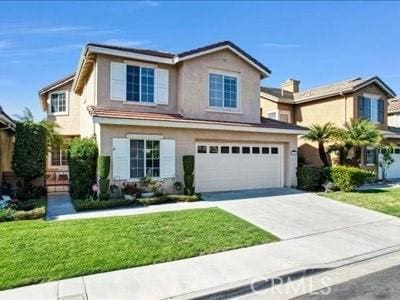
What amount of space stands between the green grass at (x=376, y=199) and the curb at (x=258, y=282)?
20.8ft

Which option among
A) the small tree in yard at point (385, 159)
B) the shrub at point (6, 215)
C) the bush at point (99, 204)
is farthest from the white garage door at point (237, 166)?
the small tree in yard at point (385, 159)

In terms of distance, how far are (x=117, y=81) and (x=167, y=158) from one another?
4203mm

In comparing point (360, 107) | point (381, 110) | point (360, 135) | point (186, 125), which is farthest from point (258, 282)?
point (381, 110)

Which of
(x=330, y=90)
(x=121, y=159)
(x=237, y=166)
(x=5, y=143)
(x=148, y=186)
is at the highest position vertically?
(x=330, y=90)

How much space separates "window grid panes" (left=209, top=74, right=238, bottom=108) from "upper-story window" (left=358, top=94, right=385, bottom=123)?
1088cm

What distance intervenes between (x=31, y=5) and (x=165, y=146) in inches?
281

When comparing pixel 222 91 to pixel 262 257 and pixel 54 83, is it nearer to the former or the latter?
pixel 262 257

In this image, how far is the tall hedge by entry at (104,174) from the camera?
12.9 meters

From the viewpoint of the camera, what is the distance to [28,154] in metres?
14.2

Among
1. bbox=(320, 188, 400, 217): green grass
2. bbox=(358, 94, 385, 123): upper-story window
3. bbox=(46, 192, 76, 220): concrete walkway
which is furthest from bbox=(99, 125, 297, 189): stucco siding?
bbox=(358, 94, 385, 123): upper-story window

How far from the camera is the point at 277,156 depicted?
17.9m

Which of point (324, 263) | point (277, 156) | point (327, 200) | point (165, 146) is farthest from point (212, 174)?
point (324, 263)

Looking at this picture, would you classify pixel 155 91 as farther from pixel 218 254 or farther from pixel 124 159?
pixel 218 254

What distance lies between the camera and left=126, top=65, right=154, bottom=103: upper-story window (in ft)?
50.0
